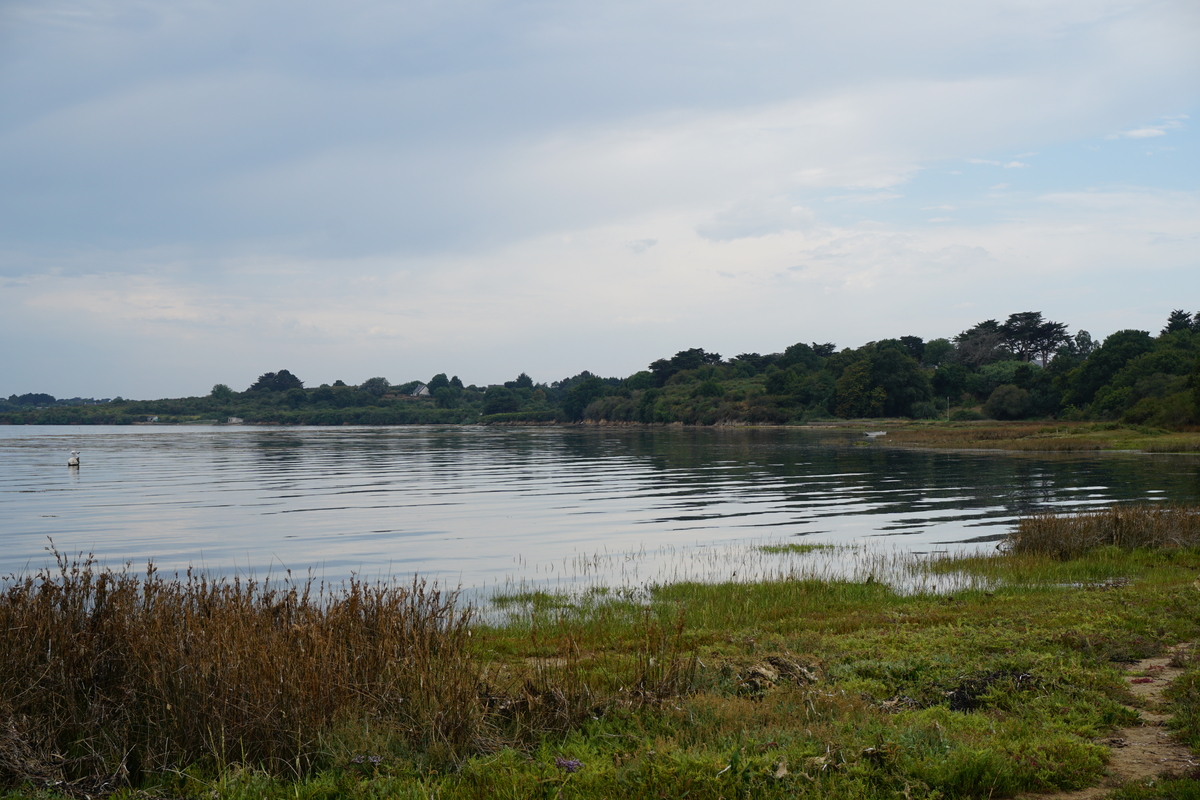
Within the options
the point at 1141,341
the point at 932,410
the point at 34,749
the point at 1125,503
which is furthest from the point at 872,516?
the point at 932,410

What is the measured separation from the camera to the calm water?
79.9 ft

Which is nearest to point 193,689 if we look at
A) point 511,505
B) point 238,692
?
point 238,692

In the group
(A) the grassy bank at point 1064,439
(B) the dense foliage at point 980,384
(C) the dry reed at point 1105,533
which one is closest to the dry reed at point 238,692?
(C) the dry reed at point 1105,533

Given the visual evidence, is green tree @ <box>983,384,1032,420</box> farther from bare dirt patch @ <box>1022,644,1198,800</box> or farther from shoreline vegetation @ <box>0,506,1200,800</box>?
bare dirt patch @ <box>1022,644,1198,800</box>

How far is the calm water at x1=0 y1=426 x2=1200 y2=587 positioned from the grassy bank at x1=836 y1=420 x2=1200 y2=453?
627 centimetres

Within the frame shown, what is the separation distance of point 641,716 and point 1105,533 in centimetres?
1836

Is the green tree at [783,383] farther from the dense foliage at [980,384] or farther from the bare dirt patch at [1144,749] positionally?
the bare dirt patch at [1144,749]

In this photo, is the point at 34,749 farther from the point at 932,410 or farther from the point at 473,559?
the point at 932,410

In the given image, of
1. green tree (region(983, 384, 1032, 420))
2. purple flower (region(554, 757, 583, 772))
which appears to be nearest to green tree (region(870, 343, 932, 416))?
green tree (region(983, 384, 1032, 420))

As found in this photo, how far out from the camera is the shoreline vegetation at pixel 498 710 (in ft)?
20.5

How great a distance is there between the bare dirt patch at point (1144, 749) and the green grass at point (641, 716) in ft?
0.49

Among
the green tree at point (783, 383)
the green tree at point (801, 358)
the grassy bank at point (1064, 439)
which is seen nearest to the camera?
the grassy bank at point (1064, 439)

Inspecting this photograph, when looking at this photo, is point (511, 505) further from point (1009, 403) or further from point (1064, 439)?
point (1009, 403)

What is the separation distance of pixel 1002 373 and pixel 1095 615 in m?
143
